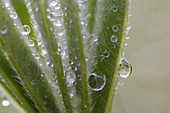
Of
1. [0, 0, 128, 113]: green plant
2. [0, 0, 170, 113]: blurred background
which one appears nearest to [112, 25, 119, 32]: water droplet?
[0, 0, 128, 113]: green plant

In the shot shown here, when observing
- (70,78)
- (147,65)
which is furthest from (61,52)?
(147,65)

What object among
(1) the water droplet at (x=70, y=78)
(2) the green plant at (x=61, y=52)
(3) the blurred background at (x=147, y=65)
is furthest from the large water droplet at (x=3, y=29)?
(3) the blurred background at (x=147, y=65)

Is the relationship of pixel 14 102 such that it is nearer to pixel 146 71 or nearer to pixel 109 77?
pixel 109 77

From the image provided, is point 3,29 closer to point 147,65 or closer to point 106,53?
point 106,53

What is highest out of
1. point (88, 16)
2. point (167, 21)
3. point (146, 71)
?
point (88, 16)

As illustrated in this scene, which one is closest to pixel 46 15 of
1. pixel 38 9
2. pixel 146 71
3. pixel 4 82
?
pixel 38 9
